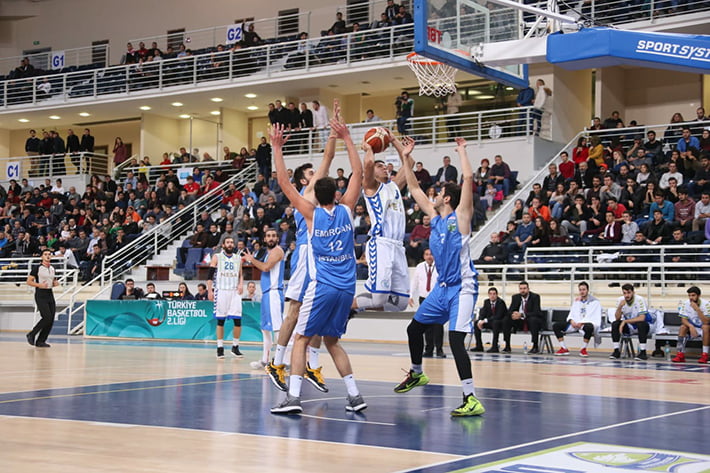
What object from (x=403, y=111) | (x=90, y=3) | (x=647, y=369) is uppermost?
(x=90, y=3)

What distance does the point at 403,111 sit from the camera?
2542 centimetres

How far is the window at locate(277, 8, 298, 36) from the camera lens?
107 ft

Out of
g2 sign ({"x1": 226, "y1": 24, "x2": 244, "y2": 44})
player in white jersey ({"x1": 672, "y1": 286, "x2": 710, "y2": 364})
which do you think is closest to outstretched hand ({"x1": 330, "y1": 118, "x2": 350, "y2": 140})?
player in white jersey ({"x1": 672, "y1": 286, "x2": 710, "y2": 364})

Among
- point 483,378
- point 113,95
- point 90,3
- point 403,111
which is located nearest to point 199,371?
point 483,378

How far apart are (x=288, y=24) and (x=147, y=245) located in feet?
35.5

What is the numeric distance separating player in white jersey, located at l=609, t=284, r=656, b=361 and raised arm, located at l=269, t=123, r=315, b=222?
9267mm

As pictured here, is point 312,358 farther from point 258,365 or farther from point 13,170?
point 13,170

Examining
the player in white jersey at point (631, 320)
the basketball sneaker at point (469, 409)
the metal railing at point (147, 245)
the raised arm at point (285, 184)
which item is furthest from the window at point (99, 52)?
the basketball sneaker at point (469, 409)

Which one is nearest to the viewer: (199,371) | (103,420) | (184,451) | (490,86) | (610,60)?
(184,451)

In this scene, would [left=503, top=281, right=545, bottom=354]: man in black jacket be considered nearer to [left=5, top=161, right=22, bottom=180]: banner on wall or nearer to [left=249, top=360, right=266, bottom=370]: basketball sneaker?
[left=249, top=360, right=266, bottom=370]: basketball sneaker

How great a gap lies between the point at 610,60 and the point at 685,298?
7.39 meters

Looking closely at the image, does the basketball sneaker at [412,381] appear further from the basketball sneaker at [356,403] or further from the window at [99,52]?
the window at [99,52]

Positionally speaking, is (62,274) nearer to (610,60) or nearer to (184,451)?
(610,60)

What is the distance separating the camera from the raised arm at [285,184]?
7.14 m
